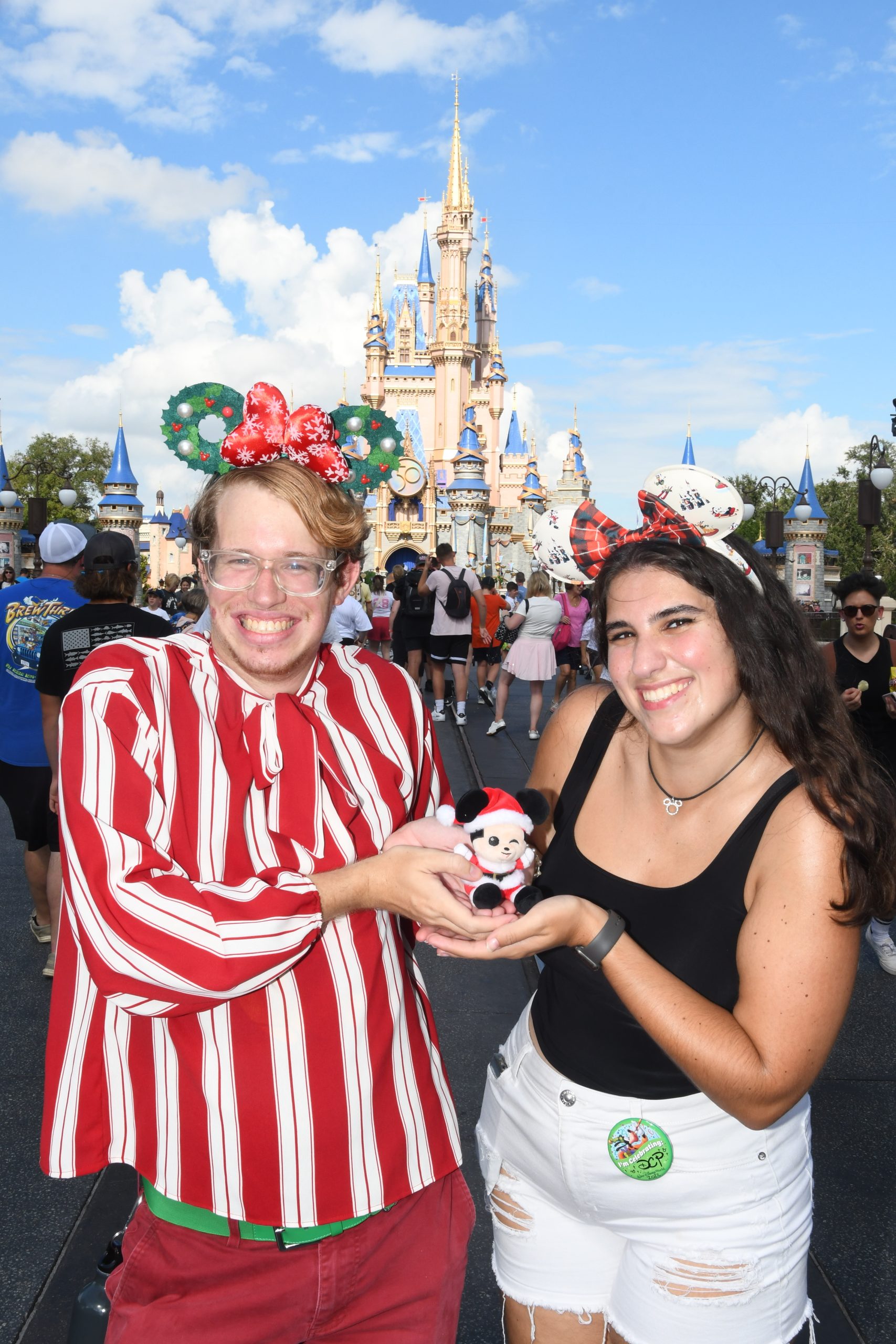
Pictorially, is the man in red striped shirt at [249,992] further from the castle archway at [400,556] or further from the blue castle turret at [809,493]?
the castle archway at [400,556]

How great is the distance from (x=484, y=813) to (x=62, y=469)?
61716 millimetres

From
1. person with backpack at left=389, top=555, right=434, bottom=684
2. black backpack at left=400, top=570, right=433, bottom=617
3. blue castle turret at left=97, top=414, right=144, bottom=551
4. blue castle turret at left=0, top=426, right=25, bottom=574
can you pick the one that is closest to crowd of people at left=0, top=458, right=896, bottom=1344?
person with backpack at left=389, top=555, right=434, bottom=684

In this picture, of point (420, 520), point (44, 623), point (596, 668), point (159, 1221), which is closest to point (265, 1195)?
point (159, 1221)

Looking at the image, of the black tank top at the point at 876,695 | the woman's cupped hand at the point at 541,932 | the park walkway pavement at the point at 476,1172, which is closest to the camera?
the woman's cupped hand at the point at 541,932

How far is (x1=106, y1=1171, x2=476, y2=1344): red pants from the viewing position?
5.05ft

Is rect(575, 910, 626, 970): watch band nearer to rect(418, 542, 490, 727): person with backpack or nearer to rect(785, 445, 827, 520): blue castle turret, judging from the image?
rect(418, 542, 490, 727): person with backpack

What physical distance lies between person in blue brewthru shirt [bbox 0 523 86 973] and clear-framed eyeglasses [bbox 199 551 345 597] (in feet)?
11.5

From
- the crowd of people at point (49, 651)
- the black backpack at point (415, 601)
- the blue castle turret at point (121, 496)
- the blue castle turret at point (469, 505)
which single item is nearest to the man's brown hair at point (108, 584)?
the crowd of people at point (49, 651)

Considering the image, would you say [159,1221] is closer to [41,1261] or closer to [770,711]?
[770,711]

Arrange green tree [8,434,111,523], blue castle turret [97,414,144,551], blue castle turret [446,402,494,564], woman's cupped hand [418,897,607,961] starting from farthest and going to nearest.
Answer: green tree [8,434,111,523] → blue castle turret [97,414,144,551] → blue castle turret [446,402,494,564] → woman's cupped hand [418,897,607,961]

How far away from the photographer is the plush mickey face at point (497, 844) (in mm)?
1754

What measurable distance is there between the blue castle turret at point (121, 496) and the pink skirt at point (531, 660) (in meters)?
34.3

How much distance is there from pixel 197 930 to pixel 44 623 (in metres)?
4.06

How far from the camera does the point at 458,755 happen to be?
10.2 metres
